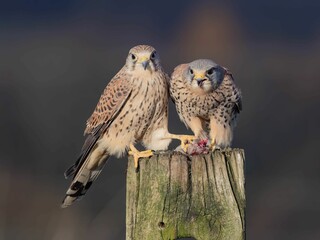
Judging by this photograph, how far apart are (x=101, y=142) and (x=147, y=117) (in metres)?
0.36

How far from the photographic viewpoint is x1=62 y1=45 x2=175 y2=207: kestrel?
5.64 metres

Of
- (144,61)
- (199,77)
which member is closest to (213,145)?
(199,77)

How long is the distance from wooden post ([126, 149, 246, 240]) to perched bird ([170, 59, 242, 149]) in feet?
3.67

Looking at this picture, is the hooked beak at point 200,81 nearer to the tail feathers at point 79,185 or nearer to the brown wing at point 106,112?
the brown wing at point 106,112

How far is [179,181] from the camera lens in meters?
4.22

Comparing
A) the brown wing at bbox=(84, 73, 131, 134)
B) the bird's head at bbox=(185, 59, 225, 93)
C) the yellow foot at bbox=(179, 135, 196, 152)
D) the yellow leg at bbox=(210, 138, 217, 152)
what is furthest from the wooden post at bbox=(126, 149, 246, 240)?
the brown wing at bbox=(84, 73, 131, 134)

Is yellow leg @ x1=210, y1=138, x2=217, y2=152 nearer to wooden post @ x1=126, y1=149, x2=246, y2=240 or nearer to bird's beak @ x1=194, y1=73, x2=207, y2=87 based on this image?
wooden post @ x1=126, y1=149, x2=246, y2=240

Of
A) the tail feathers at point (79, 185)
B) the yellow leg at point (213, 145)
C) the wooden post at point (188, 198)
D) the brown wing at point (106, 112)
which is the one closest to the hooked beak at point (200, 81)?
the yellow leg at point (213, 145)

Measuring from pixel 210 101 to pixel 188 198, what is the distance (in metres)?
1.40
